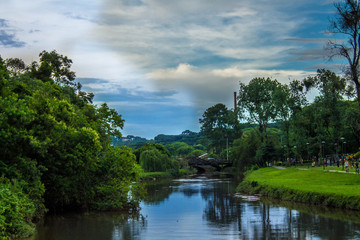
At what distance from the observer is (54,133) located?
2930 centimetres

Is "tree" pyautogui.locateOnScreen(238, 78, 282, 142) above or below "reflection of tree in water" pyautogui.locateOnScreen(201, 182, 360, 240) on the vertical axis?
Answer: above

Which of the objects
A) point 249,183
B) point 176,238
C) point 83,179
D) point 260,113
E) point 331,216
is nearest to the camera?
point 176,238

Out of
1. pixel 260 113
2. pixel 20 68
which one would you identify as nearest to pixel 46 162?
pixel 20 68

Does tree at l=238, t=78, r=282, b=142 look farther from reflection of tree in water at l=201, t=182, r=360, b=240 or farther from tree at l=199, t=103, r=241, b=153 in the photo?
tree at l=199, t=103, r=241, b=153

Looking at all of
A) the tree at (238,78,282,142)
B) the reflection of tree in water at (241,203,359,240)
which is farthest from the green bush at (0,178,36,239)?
the tree at (238,78,282,142)

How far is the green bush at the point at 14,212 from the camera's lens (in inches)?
778

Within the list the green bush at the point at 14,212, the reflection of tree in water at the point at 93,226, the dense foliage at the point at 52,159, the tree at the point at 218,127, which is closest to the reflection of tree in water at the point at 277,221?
the reflection of tree in water at the point at 93,226

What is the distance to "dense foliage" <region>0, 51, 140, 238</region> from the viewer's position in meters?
24.6

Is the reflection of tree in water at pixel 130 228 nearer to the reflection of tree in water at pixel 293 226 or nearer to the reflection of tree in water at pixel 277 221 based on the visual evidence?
the reflection of tree in water at pixel 277 221

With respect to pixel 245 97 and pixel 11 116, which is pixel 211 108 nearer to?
pixel 245 97

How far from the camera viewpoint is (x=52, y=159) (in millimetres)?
29609

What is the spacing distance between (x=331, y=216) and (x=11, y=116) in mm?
23382

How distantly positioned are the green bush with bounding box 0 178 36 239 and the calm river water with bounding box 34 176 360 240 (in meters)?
1.40

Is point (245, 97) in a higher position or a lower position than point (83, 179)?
higher
